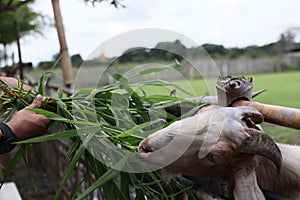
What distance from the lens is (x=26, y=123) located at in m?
0.94

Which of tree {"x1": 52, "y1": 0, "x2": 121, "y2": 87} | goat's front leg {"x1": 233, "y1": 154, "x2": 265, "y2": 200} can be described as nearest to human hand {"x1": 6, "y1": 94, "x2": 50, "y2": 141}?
goat's front leg {"x1": 233, "y1": 154, "x2": 265, "y2": 200}

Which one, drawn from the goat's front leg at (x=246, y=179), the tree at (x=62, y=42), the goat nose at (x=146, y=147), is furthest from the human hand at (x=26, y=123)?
the tree at (x=62, y=42)

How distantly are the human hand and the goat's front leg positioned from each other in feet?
1.59

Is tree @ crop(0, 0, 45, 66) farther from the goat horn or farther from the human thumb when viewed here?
the goat horn

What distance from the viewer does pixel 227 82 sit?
74cm

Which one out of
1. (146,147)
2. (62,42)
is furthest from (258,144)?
(62,42)

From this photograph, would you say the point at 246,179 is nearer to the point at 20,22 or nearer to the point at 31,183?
the point at 31,183

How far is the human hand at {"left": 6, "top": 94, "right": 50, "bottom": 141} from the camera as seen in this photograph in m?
0.93

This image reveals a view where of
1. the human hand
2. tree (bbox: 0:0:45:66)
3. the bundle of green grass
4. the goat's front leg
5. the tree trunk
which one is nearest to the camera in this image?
the goat's front leg

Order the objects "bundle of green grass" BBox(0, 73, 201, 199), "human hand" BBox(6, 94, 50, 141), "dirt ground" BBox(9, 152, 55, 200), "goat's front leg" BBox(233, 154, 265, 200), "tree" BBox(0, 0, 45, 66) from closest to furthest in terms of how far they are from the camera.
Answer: "goat's front leg" BBox(233, 154, 265, 200)
"bundle of green grass" BBox(0, 73, 201, 199)
"human hand" BBox(6, 94, 50, 141)
"dirt ground" BBox(9, 152, 55, 200)
"tree" BBox(0, 0, 45, 66)

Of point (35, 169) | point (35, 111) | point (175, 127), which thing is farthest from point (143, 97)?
point (35, 169)

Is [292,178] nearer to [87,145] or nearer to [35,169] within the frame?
[87,145]

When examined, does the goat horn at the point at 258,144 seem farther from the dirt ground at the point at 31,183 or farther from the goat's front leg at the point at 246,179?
the dirt ground at the point at 31,183

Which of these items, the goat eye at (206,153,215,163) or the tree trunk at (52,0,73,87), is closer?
the goat eye at (206,153,215,163)
